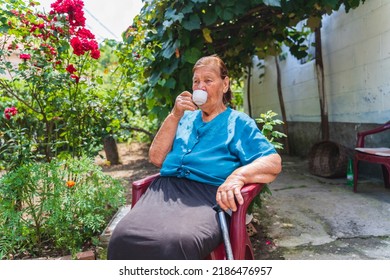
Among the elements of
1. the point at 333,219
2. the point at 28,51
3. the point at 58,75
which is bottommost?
the point at 333,219

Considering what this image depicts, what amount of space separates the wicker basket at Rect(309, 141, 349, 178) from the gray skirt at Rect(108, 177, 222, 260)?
2653 mm

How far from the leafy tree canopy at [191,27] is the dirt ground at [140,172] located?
3.20ft

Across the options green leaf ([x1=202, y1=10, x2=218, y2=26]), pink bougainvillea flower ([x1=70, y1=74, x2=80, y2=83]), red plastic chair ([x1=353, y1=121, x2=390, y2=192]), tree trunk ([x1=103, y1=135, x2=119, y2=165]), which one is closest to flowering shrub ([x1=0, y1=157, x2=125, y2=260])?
pink bougainvillea flower ([x1=70, y1=74, x2=80, y2=83])

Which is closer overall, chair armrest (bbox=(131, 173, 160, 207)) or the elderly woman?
the elderly woman

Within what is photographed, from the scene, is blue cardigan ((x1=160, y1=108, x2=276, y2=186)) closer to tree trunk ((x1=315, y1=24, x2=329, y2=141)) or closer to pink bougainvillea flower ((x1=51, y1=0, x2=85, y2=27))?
pink bougainvillea flower ((x1=51, y1=0, x2=85, y2=27))

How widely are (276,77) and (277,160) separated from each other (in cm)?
500

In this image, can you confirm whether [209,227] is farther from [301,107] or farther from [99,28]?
[301,107]

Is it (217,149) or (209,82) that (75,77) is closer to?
(209,82)

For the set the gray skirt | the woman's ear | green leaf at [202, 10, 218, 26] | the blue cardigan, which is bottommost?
the gray skirt

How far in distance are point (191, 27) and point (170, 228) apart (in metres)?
1.58

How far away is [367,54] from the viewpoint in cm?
359

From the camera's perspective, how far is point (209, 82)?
166cm

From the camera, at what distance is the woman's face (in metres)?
1.66

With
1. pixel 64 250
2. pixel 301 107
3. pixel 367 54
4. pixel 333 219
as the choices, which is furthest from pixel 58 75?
pixel 301 107
